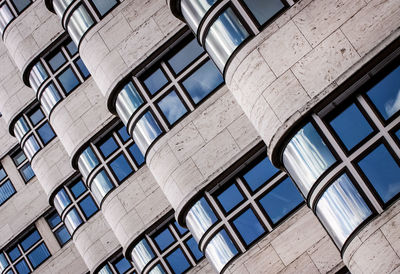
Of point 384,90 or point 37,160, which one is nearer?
point 384,90

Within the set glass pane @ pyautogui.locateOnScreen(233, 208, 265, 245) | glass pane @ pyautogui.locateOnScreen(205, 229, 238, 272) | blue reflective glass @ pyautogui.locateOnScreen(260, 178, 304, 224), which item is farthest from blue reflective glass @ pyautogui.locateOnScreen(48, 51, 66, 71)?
blue reflective glass @ pyautogui.locateOnScreen(260, 178, 304, 224)

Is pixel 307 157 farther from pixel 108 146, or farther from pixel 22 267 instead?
pixel 22 267

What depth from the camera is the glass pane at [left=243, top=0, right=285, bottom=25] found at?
1686 cm

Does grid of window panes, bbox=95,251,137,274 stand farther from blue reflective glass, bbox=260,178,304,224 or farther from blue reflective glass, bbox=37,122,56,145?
blue reflective glass, bbox=260,178,304,224

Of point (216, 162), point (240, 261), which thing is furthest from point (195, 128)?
point (240, 261)

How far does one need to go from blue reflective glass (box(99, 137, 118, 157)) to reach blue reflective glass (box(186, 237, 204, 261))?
370 cm

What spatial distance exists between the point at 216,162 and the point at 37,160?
959 cm

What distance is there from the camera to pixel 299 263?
18141mm

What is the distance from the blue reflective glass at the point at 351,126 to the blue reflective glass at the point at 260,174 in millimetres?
3452

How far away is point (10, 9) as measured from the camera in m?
25.8

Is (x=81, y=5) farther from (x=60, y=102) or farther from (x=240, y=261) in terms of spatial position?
(x=240, y=261)

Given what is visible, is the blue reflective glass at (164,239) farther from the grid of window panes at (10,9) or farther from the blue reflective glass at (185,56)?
the grid of window panes at (10,9)

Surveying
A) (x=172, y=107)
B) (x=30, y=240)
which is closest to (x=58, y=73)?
(x=172, y=107)

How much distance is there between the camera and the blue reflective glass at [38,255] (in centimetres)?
2867
